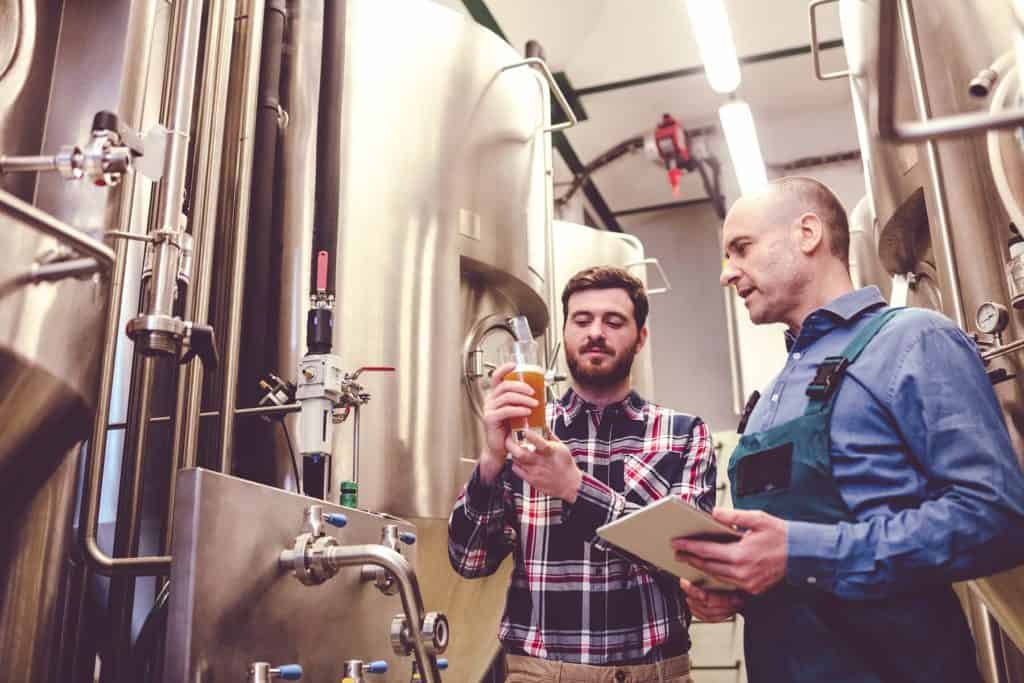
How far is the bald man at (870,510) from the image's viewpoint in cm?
120

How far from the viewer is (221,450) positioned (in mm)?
1874

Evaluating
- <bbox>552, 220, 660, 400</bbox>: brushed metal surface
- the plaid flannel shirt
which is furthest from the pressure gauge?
<bbox>552, 220, 660, 400</bbox>: brushed metal surface

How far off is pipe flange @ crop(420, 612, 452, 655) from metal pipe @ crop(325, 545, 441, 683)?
0.04 feet

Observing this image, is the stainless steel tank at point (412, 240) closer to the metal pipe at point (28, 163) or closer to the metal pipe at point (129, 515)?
the metal pipe at point (129, 515)

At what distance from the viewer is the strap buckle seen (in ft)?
4.50

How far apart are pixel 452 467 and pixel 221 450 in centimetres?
72

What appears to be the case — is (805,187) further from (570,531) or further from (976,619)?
(976,619)

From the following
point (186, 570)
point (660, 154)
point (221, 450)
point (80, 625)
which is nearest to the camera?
point (186, 570)

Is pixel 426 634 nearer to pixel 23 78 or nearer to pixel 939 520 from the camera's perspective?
pixel 939 520

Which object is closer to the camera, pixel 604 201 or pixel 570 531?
pixel 570 531

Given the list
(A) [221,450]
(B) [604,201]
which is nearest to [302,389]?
(A) [221,450]

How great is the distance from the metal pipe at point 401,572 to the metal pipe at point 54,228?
531mm

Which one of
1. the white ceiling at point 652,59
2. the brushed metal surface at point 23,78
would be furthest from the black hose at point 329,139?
the white ceiling at point 652,59

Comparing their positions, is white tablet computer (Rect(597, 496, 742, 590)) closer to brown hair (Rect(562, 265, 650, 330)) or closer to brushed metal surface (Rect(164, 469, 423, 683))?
brushed metal surface (Rect(164, 469, 423, 683))
